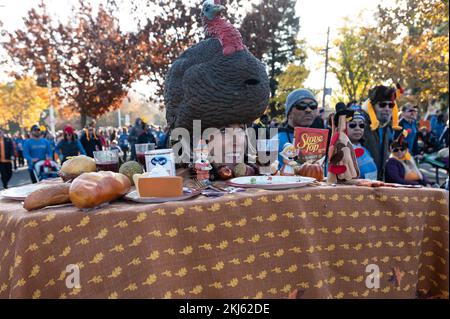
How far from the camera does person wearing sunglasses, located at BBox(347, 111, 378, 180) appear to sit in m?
2.60

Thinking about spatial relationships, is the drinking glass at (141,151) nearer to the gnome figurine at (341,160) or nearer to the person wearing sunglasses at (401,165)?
the gnome figurine at (341,160)

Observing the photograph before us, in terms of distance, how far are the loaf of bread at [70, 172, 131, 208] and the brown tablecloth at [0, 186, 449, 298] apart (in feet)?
0.13

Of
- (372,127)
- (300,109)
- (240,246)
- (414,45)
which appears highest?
(414,45)

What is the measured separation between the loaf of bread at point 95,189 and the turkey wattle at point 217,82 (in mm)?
659

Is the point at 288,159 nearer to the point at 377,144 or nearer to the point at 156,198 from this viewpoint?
the point at 156,198

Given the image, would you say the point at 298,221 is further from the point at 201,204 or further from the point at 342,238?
the point at 201,204

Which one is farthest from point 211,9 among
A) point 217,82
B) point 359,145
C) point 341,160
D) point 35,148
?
point 35,148

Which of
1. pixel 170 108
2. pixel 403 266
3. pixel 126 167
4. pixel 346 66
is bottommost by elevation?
pixel 403 266

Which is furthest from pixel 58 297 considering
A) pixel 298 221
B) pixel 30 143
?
pixel 30 143

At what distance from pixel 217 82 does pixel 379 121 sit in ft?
6.14

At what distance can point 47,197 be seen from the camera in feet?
4.38

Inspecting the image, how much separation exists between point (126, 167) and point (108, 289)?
71 centimetres

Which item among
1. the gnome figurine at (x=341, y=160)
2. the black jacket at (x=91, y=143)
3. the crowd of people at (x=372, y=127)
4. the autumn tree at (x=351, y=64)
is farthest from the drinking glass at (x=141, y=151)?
the autumn tree at (x=351, y=64)

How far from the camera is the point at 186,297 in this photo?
1315mm
